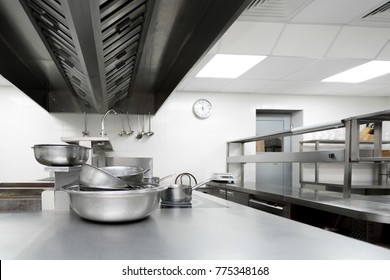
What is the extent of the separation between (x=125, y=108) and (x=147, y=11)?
2420mm

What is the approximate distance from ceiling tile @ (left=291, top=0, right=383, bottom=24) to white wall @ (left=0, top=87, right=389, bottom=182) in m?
2.00

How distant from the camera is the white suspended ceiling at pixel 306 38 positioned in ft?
6.78

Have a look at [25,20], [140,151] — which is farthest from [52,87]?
[25,20]

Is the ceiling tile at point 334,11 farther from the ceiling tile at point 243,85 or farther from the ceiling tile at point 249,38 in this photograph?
the ceiling tile at point 243,85

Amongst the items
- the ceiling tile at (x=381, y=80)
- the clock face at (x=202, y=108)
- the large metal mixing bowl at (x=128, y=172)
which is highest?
the ceiling tile at (x=381, y=80)

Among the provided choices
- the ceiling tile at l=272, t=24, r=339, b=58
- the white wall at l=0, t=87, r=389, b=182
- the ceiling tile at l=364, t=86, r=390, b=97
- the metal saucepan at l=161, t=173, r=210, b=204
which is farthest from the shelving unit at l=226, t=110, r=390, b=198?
the ceiling tile at l=364, t=86, r=390, b=97

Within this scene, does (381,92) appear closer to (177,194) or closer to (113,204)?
(177,194)

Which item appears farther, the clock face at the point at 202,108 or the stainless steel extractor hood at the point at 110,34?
the clock face at the point at 202,108

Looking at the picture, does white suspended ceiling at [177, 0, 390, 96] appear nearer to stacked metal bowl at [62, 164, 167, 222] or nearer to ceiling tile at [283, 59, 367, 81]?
ceiling tile at [283, 59, 367, 81]

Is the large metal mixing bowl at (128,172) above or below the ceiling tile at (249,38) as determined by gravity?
below

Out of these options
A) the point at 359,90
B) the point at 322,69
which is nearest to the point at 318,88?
the point at 359,90

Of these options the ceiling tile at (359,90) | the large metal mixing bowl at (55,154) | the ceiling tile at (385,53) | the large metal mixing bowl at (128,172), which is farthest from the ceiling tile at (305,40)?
the large metal mixing bowl at (55,154)

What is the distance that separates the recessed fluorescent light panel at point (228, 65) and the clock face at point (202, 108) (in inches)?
30.9

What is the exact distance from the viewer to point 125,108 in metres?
3.33
